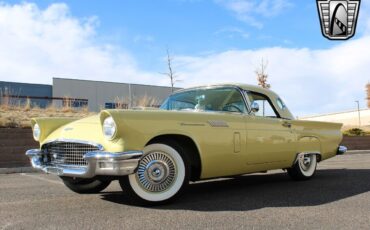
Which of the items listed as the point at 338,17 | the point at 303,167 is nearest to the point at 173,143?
the point at 303,167

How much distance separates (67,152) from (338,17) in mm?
8584

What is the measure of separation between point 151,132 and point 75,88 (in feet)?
97.6

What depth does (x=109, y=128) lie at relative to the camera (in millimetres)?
4312

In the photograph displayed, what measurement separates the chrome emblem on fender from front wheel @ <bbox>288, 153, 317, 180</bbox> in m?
4.44

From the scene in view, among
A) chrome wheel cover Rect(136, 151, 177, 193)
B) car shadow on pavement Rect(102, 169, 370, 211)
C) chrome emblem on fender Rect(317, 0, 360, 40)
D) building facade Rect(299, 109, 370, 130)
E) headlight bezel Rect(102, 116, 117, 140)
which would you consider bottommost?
car shadow on pavement Rect(102, 169, 370, 211)

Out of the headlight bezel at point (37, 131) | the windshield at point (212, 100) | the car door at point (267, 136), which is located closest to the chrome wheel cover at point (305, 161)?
the car door at point (267, 136)

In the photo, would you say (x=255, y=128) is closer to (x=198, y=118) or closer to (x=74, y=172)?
(x=198, y=118)

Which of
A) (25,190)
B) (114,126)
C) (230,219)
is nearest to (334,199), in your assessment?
(230,219)

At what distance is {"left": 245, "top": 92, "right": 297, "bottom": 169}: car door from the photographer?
563cm

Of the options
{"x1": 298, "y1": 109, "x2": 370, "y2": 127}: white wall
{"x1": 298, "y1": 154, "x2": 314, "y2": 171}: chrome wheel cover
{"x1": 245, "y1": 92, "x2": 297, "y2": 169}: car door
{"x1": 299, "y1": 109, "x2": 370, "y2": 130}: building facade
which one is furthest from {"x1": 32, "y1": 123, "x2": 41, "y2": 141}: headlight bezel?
{"x1": 298, "y1": 109, "x2": 370, "y2": 127}: white wall

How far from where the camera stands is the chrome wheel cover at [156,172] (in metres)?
4.43

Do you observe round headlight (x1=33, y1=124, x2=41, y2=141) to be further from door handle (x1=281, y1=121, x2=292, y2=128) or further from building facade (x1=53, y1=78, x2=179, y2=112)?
building facade (x1=53, y1=78, x2=179, y2=112)

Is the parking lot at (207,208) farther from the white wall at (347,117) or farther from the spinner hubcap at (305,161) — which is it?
the white wall at (347,117)

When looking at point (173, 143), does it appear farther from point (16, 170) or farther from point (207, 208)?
point (16, 170)
